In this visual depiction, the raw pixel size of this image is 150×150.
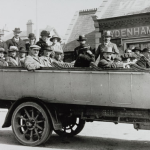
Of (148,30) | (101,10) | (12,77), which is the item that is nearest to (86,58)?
(12,77)

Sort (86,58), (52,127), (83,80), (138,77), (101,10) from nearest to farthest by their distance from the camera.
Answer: (138,77) → (83,80) → (52,127) → (86,58) → (101,10)

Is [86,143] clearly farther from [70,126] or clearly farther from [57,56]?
[57,56]

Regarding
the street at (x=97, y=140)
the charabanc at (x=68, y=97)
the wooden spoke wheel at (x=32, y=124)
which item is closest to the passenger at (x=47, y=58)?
the charabanc at (x=68, y=97)

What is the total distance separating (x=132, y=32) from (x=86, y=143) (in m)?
11.2

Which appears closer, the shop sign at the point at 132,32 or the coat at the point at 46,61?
the coat at the point at 46,61

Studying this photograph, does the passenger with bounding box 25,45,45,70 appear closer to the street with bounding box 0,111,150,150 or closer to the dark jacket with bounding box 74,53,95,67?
the dark jacket with bounding box 74,53,95,67

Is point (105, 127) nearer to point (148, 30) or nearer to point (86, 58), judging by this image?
point (86, 58)

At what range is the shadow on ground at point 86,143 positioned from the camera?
20.1 ft

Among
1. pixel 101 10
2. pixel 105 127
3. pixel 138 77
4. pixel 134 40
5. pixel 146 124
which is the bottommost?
pixel 105 127

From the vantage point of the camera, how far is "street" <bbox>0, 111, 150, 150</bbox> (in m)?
6.10

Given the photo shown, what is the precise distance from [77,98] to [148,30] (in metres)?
11.3

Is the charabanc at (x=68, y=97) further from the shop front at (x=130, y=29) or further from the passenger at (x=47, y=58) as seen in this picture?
the shop front at (x=130, y=29)

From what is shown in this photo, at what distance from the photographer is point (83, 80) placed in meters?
5.64

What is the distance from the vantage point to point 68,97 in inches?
227
